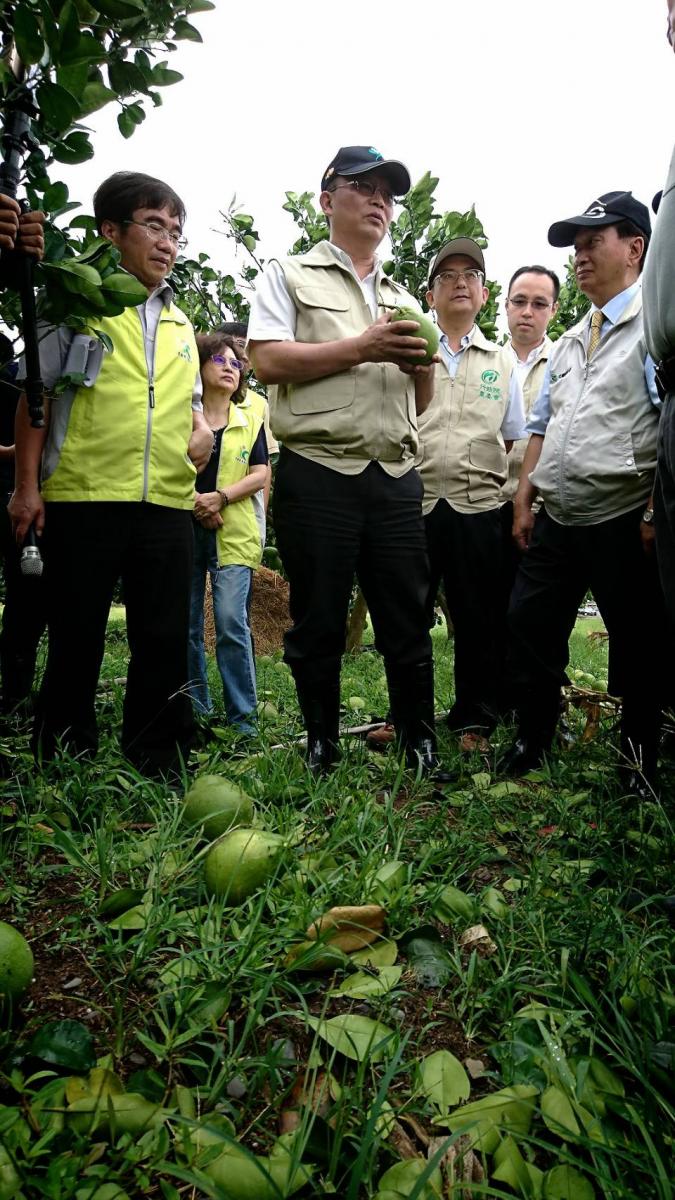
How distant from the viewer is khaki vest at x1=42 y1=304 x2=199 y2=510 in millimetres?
2703

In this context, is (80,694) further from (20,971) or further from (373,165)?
(373,165)

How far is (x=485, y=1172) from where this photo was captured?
1.20m

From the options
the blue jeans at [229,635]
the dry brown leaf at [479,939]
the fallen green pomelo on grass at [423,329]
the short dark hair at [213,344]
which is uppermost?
the short dark hair at [213,344]

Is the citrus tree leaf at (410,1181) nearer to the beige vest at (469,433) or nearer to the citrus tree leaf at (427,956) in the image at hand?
the citrus tree leaf at (427,956)

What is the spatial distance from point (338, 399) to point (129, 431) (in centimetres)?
79

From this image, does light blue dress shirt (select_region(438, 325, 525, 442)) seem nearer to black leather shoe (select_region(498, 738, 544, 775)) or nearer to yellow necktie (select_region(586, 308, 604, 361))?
yellow necktie (select_region(586, 308, 604, 361))

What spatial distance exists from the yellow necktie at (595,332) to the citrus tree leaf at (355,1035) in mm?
2757

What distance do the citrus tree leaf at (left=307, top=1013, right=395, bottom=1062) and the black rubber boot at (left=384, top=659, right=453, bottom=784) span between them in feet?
5.59

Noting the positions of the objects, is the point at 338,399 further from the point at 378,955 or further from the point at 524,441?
the point at 378,955

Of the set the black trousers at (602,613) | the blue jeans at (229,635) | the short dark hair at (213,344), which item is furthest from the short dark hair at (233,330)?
the black trousers at (602,613)

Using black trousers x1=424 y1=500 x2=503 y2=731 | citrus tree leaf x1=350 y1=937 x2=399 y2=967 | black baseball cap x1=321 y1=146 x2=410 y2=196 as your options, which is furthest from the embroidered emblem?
citrus tree leaf x1=350 y1=937 x2=399 y2=967

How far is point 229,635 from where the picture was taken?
13.0 ft

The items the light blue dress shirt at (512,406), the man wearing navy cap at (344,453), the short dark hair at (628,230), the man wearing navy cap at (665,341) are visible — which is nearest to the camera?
the man wearing navy cap at (665,341)

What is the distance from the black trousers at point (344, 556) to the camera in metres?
2.99
